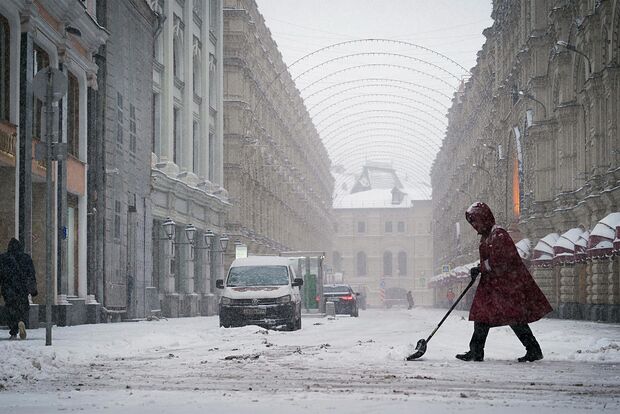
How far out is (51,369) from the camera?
1023 cm

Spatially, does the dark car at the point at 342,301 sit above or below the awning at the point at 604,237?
below

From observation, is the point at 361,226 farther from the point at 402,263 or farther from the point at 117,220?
the point at 117,220

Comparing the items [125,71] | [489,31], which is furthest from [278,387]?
[489,31]

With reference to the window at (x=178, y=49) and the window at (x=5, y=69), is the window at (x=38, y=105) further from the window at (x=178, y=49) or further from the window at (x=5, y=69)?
the window at (x=178, y=49)

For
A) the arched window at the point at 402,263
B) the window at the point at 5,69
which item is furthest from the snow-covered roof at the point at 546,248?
the arched window at the point at 402,263

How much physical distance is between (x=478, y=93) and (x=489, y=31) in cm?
824

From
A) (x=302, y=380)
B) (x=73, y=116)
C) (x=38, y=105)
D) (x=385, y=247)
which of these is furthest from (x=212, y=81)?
(x=385, y=247)

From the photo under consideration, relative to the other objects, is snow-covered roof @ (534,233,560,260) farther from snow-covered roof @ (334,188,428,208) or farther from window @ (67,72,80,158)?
snow-covered roof @ (334,188,428,208)

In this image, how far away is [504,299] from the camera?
1162 centimetres

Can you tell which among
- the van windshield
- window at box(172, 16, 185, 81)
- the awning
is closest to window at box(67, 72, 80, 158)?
the van windshield

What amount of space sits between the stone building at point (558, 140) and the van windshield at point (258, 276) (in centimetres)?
885

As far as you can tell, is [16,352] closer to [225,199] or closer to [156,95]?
[156,95]

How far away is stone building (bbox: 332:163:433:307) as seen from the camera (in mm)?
131000

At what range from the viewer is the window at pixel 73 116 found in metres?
26.6
